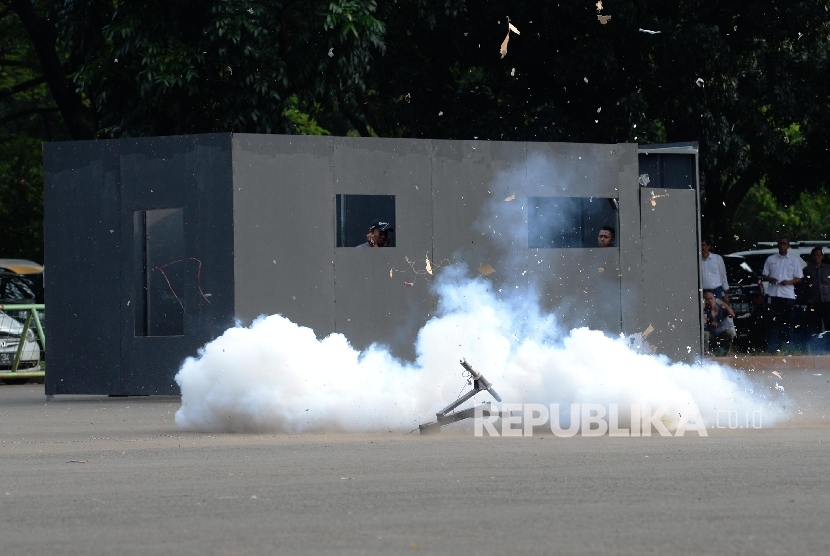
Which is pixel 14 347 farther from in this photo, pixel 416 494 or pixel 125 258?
pixel 416 494

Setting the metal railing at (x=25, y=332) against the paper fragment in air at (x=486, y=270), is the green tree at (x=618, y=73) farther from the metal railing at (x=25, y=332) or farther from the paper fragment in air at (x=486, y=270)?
the metal railing at (x=25, y=332)

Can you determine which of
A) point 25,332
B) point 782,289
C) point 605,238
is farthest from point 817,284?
point 25,332

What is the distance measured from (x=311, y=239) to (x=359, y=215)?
2.62 feet

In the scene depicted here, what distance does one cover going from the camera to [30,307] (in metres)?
20.8

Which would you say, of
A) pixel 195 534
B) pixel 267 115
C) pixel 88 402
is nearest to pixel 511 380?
pixel 195 534

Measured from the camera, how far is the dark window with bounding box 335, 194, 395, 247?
16.6 metres

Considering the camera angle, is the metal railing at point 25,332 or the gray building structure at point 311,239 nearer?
the gray building structure at point 311,239

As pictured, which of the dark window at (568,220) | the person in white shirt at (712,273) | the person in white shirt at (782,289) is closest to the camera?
the dark window at (568,220)

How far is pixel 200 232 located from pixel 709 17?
11300 millimetres

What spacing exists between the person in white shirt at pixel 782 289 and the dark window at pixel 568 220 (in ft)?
16.2

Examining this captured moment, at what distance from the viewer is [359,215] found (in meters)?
16.8

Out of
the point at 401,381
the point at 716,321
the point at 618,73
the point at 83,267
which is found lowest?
the point at 401,381

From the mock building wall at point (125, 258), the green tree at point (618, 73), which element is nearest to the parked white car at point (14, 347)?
the mock building wall at point (125, 258)

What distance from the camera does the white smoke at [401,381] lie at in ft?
38.1
